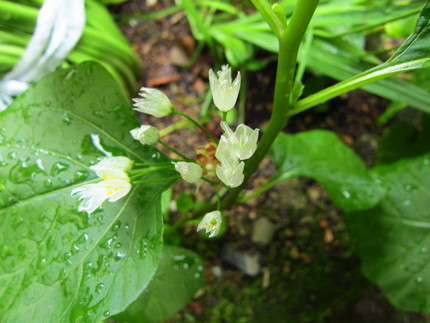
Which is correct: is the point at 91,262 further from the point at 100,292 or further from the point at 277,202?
the point at 277,202

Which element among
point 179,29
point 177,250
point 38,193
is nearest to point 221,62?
point 179,29

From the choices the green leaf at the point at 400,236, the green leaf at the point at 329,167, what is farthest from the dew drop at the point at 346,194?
the green leaf at the point at 400,236

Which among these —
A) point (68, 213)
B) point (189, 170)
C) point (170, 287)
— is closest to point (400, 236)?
point (170, 287)

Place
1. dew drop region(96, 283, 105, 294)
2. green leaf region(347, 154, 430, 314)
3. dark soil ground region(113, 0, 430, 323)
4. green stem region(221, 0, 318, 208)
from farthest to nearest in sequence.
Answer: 1. dark soil ground region(113, 0, 430, 323)
2. green leaf region(347, 154, 430, 314)
3. dew drop region(96, 283, 105, 294)
4. green stem region(221, 0, 318, 208)

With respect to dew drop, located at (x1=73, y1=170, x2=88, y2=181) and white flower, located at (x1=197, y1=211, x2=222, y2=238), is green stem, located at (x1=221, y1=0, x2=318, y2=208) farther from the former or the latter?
dew drop, located at (x1=73, y1=170, x2=88, y2=181)

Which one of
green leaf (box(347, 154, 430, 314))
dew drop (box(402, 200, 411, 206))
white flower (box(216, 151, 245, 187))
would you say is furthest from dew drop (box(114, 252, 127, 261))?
dew drop (box(402, 200, 411, 206))
